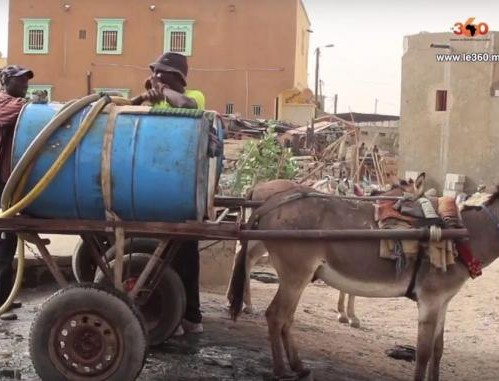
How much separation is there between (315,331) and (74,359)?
3.03m

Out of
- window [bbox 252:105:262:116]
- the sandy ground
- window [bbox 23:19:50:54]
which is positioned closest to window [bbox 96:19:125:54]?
window [bbox 23:19:50:54]

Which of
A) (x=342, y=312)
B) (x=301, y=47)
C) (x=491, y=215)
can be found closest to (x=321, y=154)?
(x=301, y=47)

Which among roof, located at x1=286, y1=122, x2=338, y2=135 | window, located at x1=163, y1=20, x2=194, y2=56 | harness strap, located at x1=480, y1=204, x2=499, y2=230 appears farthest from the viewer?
window, located at x1=163, y1=20, x2=194, y2=56

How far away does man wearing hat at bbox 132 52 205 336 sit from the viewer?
16.4 feet

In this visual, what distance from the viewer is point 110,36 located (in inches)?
1686

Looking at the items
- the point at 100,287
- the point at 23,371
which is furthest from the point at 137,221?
the point at 23,371

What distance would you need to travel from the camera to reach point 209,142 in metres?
4.25

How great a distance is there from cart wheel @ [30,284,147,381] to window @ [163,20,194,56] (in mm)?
38996

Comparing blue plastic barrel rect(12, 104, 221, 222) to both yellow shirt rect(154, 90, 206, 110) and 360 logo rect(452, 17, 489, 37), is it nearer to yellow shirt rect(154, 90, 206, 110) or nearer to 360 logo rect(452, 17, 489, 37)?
yellow shirt rect(154, 90, 206, 110)

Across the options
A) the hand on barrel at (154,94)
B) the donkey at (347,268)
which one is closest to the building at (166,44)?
the hand on barrel at (154,94)

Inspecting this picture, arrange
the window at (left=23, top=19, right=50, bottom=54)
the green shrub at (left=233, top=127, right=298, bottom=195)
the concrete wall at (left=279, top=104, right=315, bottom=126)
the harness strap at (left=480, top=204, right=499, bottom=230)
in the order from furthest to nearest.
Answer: the window at (left=23, top=19, right=50, bottom=54), the concrete wall at (left=279, top=104, right=315, bottom=126), the green shrub at (left=233, top=127, right=298, bottom=195), the harness strap at (left=480, top=204, right=499, bottom=230)

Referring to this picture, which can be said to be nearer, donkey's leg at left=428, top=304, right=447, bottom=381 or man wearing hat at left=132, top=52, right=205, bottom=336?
donkey's leg at left=428, top=304, right=447, bottom=381

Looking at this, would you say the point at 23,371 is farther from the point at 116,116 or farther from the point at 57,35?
the point at 57,35

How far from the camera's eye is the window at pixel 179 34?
42094 millimetres
